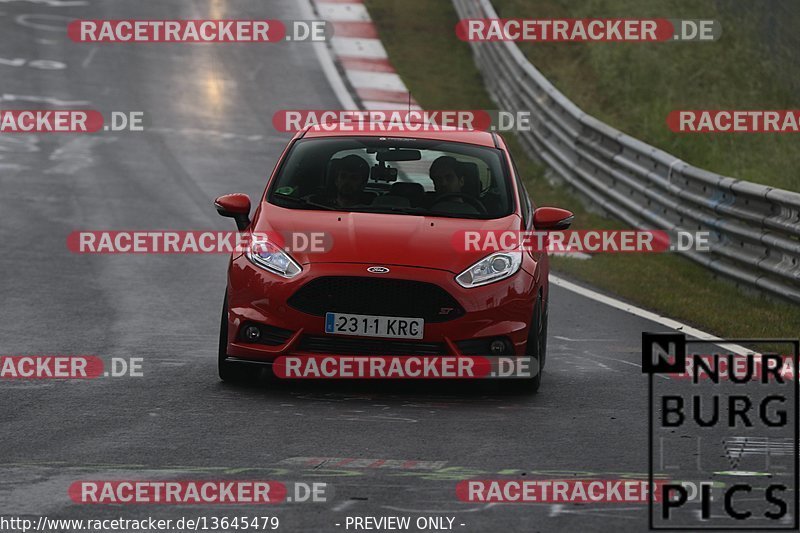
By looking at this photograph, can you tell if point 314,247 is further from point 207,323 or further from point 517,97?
point 517,97

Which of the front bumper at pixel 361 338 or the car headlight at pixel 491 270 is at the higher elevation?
the car headlight at pixel 491 270

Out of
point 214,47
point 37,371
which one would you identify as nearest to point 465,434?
point 37,371

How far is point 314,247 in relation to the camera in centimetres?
949

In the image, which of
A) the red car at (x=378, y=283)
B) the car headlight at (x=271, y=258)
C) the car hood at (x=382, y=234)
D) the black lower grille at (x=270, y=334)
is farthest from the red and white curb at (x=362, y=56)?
the black lower grille at (x=270, y=334)

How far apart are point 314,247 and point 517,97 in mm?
15691

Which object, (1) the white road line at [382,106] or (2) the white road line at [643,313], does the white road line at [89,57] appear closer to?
(1) the white road line at [382,106]

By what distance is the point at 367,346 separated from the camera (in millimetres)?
9289

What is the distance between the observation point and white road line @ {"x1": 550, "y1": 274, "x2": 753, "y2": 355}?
11781 mm

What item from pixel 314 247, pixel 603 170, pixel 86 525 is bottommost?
pixel 86 525

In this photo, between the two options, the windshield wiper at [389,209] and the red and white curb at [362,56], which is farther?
the red and white curb at [362,56]

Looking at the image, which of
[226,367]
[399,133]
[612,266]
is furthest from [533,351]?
[612,266]

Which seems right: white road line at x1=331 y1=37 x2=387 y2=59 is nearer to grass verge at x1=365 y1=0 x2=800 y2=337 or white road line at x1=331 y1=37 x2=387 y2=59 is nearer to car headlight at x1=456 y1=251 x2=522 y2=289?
grass verge at x1=365 y1=0 x2=800 y2=337

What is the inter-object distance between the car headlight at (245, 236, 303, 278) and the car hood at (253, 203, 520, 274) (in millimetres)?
62

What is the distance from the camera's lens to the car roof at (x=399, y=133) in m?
10.9
